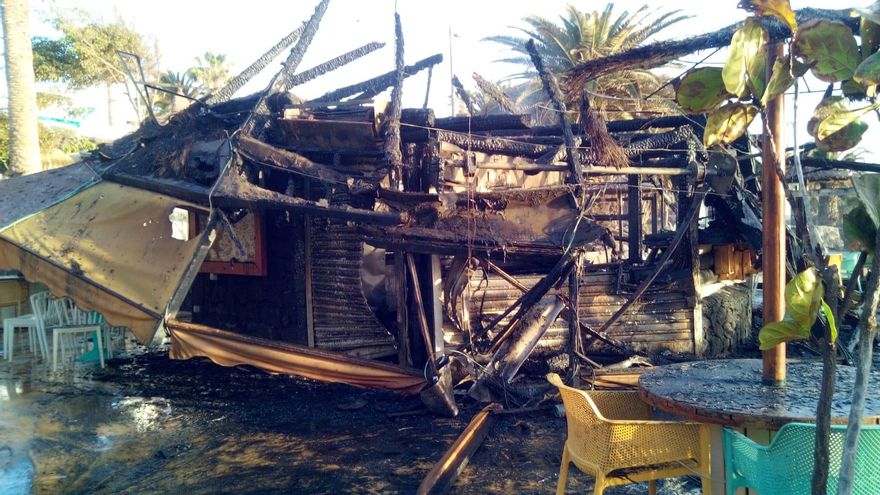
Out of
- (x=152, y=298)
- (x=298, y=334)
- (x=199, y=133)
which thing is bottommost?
(x=298, y=334)

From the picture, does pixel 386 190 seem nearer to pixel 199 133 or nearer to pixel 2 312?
pixel 199 133

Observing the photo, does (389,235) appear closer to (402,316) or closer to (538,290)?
(402,316)

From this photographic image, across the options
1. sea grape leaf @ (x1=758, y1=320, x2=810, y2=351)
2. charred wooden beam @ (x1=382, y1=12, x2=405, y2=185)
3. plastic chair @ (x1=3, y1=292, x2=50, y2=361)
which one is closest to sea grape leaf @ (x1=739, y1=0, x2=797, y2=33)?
sea grape leaf @ (x1=758, y1=320, x2=810, y2=351)

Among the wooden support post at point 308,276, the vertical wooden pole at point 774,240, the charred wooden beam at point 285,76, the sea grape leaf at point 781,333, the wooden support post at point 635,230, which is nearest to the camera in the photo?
the sea grape leaf at point 781,333

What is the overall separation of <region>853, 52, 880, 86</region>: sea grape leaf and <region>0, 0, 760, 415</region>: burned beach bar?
453 cm

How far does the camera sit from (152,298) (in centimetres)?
661

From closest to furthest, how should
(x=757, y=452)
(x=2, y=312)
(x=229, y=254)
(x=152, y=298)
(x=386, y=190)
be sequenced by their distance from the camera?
(x=757, y=452) < (x=152, y=298) < (x=386, y=190) < (x=229, y=254) < (x=2, y=312)

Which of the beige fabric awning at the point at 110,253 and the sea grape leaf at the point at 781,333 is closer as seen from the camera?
the sea grape leaf at the point at 781,333

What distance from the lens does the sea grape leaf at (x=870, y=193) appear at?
257cm

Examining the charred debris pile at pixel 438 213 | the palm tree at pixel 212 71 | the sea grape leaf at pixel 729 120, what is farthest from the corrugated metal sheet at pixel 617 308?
the palm tree at pixel 212 71

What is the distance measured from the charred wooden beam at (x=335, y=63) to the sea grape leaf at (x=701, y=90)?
23.2ft

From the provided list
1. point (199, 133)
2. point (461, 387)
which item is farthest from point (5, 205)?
point (461, 387)

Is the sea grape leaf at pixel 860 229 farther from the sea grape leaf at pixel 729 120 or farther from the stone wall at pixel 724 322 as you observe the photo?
the stone wall at pixel 724 322

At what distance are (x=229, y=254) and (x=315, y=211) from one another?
115 inches
